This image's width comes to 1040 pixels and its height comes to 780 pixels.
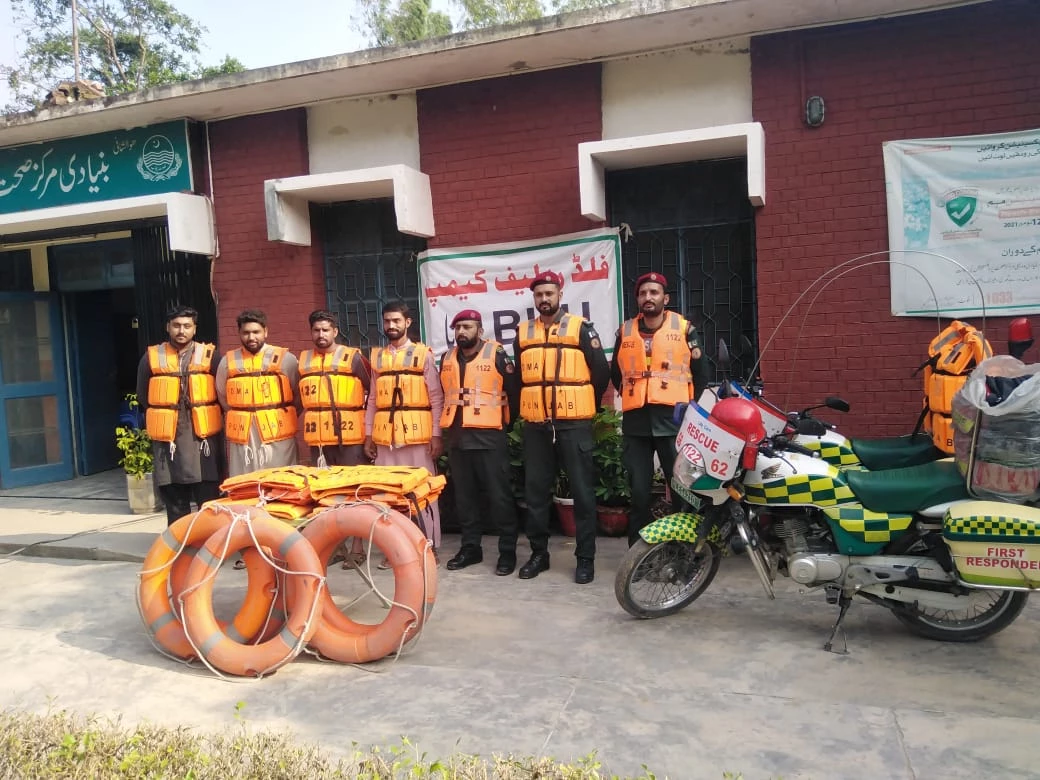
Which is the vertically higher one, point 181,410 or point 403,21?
point 403,21

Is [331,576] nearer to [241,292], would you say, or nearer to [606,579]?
[606,579]

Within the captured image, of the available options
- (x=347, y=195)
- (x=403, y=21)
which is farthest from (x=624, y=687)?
(x=403, y=21)

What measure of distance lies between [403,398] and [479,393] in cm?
57

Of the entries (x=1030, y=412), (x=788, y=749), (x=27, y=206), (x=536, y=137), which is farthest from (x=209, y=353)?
(x=1030, y=412)

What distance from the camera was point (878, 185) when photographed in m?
5.79

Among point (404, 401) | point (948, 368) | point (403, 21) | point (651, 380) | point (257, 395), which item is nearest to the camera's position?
point (948, 368)

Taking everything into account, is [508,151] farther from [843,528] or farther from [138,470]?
[138,470]

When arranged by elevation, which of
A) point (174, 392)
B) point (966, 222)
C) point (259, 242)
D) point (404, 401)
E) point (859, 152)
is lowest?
point (404, 401)

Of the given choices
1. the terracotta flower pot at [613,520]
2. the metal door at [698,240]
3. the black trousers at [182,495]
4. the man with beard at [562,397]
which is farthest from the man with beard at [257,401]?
the metal door at [698,240]

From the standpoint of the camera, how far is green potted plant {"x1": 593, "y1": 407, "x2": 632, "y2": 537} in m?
6.10

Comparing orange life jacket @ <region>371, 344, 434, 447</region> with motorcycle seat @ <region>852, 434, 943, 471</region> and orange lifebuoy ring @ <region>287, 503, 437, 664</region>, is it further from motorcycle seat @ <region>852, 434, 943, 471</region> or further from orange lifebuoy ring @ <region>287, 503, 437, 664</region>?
motorcycle seat @ <region>852, 434, 943, 471</region>

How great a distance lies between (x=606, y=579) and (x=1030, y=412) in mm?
2584

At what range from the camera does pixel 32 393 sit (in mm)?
9422

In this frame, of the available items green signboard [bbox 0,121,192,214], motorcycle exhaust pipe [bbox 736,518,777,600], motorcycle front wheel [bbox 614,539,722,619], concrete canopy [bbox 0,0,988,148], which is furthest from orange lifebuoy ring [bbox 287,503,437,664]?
green signboard [bbox 0,121,192,214]
